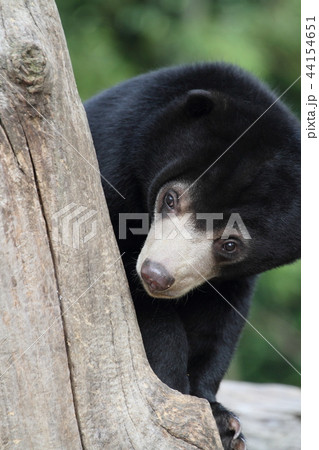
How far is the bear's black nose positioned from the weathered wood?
6.80 feet

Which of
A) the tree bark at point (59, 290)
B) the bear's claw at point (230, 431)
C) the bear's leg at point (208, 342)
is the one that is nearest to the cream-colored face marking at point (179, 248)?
the bear's leg at point (208, 342)

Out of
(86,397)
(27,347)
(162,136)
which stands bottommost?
(86,397)

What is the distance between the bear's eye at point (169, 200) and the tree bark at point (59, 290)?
852mm

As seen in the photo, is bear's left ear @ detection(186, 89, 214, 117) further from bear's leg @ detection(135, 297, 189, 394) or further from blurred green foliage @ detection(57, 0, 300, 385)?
blurred green foliage @ detection(57, 0, 300, 385)

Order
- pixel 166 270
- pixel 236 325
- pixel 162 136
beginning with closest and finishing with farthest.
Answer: pixel 166 270, pixel 162 136, pixel 236 325

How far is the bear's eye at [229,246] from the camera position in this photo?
4141 mm

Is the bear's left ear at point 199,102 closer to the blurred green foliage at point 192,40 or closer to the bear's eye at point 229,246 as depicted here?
the bear's eye at point 229,246

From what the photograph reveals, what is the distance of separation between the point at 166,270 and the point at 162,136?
94cm

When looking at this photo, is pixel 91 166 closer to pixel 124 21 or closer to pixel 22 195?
pixel 22 195

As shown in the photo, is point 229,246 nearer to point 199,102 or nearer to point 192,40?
point 199,102

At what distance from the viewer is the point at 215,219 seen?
159 inches

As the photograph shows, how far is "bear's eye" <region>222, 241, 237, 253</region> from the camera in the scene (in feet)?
13.6

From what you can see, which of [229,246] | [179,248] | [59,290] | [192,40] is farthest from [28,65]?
[192,40]
